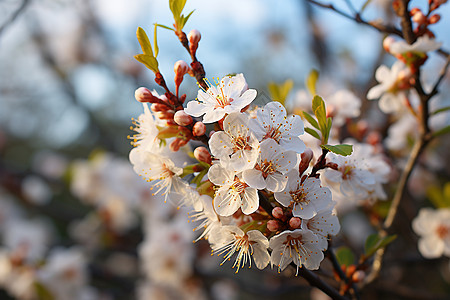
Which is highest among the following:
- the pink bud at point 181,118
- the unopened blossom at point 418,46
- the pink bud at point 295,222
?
the pink bud at point 181,118

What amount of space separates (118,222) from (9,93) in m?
1.99

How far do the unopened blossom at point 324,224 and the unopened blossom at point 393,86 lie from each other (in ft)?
2.15

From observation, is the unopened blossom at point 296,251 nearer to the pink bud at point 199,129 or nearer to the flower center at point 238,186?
the flower center at point 238,186

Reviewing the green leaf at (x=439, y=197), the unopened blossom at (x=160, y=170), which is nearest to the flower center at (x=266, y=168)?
the unopened blossom at (x=160, y=170)

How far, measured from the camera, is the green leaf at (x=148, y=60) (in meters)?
0.82

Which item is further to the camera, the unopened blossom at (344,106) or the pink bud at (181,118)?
the unopened blossom at (344,106)

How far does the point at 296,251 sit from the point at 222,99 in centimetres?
40

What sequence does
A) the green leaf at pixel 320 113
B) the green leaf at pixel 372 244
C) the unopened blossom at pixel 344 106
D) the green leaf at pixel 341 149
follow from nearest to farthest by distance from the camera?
the green leaf at pixel 341 149
the green leaf at pixel 320 113
the green leaf at pixel 372 244
the unopened blossom at pixel 344 106

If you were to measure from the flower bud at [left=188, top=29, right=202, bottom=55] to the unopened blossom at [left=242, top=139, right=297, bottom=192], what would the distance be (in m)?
0.32

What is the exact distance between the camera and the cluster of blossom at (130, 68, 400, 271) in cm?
75

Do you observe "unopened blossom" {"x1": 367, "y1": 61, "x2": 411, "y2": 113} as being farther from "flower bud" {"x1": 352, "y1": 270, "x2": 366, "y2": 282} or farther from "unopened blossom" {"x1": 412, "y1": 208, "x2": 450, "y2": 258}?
"flower bud" {"x1": 352, "y1": 270, "x2": 366, "y2": 282}

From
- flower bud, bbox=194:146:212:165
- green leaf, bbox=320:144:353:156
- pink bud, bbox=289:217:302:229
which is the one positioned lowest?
pink bud, bbox=289:217:302:229

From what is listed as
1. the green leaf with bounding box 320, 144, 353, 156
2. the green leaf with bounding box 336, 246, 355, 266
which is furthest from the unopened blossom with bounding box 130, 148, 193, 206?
the green leaf with bounding box 336, 246, 355, 266

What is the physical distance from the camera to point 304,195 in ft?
2.59
